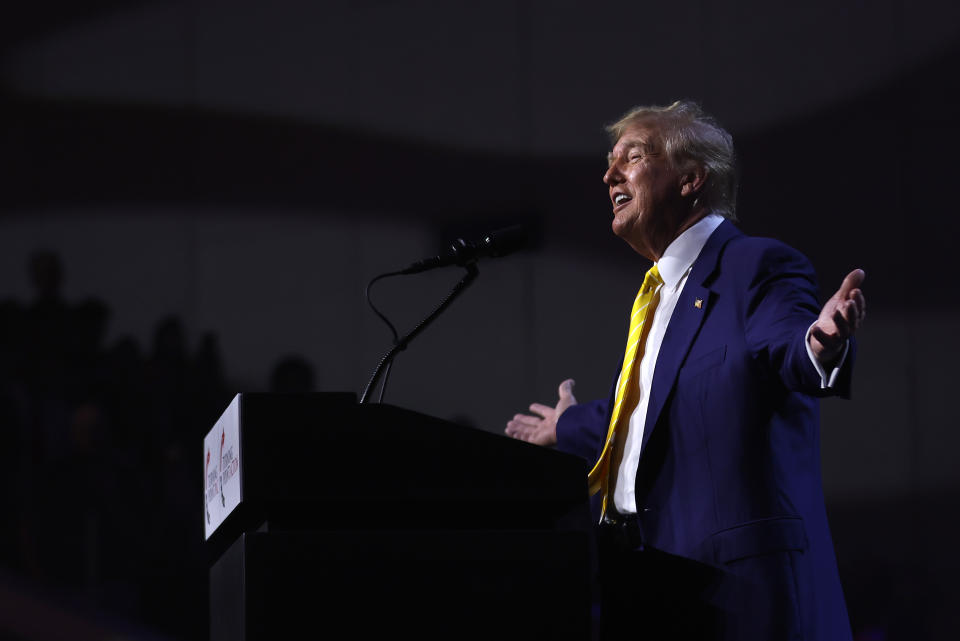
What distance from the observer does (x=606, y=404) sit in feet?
6.77

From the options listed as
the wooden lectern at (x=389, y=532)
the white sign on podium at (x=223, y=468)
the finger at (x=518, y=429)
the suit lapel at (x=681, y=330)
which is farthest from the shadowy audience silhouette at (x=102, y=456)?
the wooden lectern at (x=389, y=532)

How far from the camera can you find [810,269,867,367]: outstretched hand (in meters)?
1.42

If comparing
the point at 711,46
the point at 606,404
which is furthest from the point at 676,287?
the point at 711,46

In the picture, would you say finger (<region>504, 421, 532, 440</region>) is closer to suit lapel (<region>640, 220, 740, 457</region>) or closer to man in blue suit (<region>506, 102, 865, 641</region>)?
man in blue suit (<region>506, 102, 865, 641</region>)

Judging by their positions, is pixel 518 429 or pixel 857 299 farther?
pixel 518 429

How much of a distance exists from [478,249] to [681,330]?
0.39 metres

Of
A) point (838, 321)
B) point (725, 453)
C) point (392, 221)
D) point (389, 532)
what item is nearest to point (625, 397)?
point (725, 453)

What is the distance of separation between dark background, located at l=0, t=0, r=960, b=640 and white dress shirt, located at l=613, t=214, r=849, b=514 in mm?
3496

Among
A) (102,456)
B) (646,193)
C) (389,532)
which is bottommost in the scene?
(102,456)

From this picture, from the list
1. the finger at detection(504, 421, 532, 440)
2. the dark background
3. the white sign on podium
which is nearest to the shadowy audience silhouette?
the dark background

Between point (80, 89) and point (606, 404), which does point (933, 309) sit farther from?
point (80, 89)

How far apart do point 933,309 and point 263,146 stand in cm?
379

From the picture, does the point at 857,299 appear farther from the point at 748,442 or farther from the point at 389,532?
the point at 389,532

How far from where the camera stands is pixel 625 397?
1.88m
